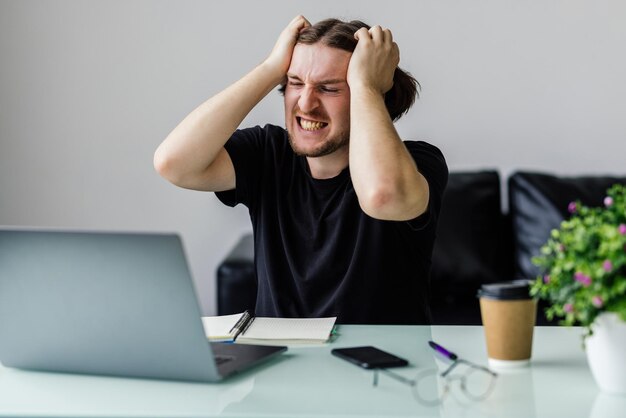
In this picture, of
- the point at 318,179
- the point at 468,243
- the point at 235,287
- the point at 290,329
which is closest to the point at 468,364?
the point at 290,329

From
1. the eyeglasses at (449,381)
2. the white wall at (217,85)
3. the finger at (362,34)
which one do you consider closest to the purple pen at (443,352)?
the eyeglasses at (449,381)

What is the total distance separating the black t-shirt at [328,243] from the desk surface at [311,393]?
473mm

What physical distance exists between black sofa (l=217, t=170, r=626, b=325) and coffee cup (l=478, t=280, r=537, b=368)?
5.89 ft

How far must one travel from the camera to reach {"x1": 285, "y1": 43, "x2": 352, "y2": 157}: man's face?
1.90 meters

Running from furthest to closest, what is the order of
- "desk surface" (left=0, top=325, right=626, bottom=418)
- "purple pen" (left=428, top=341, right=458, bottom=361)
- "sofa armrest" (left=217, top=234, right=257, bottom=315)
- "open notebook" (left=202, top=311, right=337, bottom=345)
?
"sofa armrest" (left=217, top=234, right=257, bottom=315), "open notebook" (left=202, top=311, right=337, bottom=345), "purple pen" (left=428, top=341, right=458, bottom=361), "desk surface" (left=0, top=325, right=626, bottom=418)

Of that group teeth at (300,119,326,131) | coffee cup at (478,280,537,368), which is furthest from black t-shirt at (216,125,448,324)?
coffee cup at (478,280,537,368)

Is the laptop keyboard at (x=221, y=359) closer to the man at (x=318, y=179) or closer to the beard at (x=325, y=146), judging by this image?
the man at (x=318, y=179)

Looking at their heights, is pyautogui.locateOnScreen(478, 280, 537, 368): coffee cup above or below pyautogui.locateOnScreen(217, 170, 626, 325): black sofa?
above

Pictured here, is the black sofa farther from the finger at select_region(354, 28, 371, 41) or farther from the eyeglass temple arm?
the eyeglass temple arm

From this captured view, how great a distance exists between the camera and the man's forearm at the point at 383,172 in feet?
5.36

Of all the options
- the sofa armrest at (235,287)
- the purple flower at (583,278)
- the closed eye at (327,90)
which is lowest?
the sofa armrest at (235,287)

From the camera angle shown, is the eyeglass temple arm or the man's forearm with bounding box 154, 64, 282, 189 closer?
the eyeglass temple arm

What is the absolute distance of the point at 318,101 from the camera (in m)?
1.92

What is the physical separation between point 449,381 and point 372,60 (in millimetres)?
896
